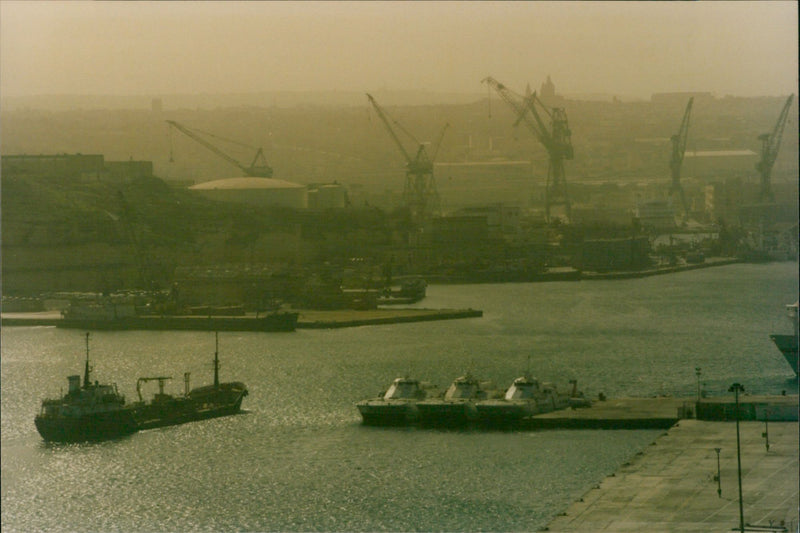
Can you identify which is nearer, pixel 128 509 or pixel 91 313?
pixel 128 509

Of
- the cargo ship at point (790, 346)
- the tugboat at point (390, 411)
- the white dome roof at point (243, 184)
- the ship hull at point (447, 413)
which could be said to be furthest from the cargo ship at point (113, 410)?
the white dome roof at point (243, 184)

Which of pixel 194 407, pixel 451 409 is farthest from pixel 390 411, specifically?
pixel 194 407

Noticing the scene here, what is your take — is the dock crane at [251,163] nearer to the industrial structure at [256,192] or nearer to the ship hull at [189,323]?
the industrial structure at [256,192]

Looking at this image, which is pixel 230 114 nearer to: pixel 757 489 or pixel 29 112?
pixel 29 112

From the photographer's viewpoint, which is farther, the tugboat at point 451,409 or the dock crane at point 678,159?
the dock crane at point 678,159

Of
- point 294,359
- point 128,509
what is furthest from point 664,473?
point 294,359
